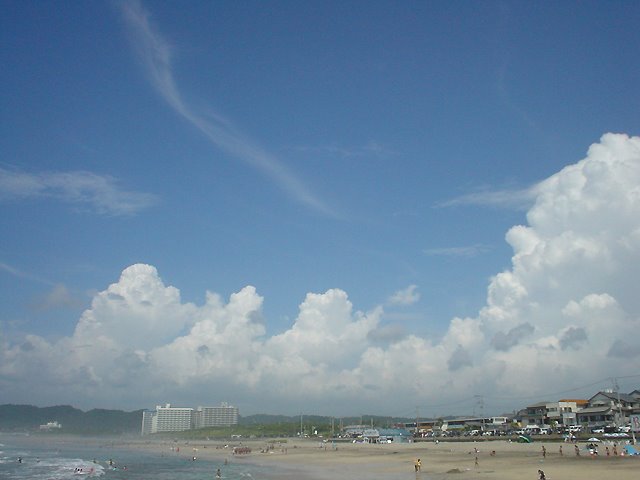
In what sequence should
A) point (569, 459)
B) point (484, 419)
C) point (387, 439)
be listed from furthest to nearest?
Answer: point (484, 419) → point (387, 439) → point (569, 459)

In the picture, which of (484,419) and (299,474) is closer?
(299,474)

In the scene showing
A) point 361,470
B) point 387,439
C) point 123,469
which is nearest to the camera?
point 361,470

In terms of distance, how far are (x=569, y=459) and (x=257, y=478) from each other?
33.6 m

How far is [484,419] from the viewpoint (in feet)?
523

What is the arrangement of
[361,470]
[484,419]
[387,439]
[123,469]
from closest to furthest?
[361,470]
[123,469]
[387,439]
[484,419]

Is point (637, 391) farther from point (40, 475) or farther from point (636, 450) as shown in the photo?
point (40, 475)

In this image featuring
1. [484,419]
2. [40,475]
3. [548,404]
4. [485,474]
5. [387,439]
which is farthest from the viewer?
[484,419]

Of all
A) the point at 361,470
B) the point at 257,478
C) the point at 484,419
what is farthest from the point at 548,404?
the point at 257,478

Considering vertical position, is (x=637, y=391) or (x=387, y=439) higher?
(x=637, y=391)

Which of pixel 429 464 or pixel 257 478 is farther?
pixel 429 464

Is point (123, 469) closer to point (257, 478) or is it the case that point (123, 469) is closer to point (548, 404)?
point (257, 478)

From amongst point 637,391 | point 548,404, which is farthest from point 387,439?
point 637,391

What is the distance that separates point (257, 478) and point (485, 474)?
24.0 m

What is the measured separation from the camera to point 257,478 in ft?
187
